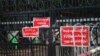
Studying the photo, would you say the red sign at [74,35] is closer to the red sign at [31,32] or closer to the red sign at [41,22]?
the red sign at [41,22]

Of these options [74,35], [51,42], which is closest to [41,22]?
[51,42]

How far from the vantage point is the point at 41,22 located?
21.2ft

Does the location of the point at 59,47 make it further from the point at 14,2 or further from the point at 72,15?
the point at 14,2

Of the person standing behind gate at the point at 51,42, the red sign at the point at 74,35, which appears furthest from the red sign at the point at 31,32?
the red sign at the point at 74,35

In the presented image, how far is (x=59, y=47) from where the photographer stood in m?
6.52

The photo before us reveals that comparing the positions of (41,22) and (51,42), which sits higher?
(41,22)

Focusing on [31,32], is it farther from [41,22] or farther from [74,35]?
[74,35]

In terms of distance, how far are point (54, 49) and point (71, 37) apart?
59cm

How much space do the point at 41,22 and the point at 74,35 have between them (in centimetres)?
82

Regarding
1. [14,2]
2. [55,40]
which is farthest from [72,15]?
[14,2]

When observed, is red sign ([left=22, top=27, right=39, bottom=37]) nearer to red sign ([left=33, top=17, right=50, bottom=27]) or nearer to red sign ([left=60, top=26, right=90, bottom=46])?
red sign ([left=33, top=17, right=50, bottom=27])

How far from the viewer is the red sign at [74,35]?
5906 mm

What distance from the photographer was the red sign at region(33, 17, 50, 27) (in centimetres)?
637

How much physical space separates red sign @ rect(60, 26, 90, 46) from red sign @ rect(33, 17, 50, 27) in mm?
391
